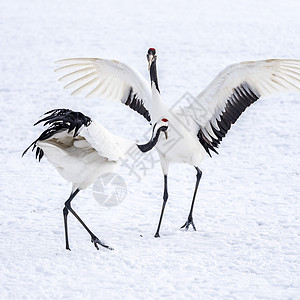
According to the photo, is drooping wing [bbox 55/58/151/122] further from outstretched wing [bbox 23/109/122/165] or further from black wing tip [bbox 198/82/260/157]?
outstretched wing [bbox 23/109/122/165]

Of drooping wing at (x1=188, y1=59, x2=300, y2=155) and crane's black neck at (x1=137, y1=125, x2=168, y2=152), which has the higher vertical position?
drooping wing at (x1=188, y1=59, x2=300, y2=155)

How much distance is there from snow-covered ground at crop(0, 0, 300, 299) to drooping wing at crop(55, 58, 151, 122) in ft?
4.12

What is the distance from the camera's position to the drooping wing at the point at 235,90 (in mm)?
5047

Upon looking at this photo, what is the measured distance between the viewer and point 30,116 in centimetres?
985

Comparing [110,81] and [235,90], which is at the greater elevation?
[235,90]

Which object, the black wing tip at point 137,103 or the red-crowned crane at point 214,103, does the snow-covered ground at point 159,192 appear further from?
the black wing tip at point 137,103

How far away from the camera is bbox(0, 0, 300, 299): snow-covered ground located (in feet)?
13.9

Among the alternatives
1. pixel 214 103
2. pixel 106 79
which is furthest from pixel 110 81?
pixel 214 103

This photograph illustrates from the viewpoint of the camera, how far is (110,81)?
19.9 ft

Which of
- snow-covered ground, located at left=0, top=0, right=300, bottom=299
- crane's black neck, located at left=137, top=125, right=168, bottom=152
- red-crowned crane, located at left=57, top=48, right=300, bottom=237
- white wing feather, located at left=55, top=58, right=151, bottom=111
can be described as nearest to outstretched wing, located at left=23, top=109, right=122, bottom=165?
crane's black neck, located at left=137, top=125, right=168, bottom=152

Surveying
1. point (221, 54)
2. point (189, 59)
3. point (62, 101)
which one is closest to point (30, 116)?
point (62, 101)

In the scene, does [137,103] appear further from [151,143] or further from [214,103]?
[151,143]

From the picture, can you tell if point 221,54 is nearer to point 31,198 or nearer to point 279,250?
point 31,198

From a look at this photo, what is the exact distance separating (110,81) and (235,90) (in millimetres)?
1568
